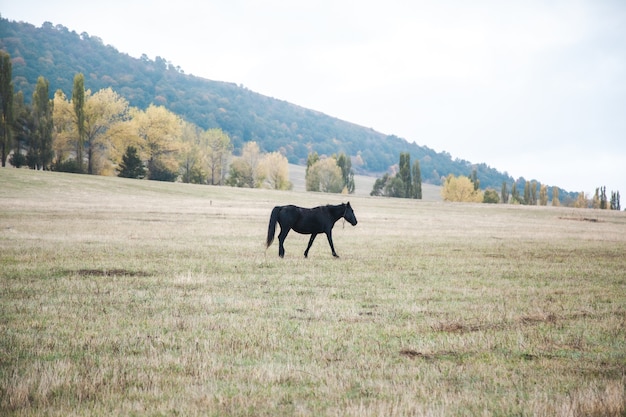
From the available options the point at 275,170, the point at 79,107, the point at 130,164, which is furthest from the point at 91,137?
the point at 275,170

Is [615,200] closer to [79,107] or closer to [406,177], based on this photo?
[406,177]

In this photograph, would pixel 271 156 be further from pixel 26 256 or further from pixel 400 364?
pixel 400 364

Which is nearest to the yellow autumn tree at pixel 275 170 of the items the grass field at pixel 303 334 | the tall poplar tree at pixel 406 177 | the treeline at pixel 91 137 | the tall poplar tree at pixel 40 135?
the treeline at pixel 91 137

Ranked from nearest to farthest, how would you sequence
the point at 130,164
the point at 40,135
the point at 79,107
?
→ the point at 40,135, the point at 79,107, the point at 130,164

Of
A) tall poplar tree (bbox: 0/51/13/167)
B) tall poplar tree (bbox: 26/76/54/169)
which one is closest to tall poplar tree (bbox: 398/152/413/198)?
tall poplar tree (bbox: 26/76/54/169)

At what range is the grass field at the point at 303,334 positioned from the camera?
204 inches

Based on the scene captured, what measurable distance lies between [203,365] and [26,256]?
1203cm

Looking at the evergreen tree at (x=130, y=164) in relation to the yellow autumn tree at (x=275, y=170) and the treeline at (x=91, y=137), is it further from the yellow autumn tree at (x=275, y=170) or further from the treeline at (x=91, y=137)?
the yellow autumn tree at (x=275, y=170)

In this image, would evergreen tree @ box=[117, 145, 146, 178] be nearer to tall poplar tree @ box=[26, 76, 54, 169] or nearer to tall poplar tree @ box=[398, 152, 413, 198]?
tall poplar tree @ box=[26, 76, 54, 169]

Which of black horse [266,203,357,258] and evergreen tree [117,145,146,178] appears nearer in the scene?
black horse [266,203,357,258]

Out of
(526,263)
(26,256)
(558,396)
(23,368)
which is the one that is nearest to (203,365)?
(23,368)

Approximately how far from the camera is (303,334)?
771cm

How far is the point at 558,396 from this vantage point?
17.4ft

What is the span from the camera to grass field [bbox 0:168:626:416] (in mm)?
5176
